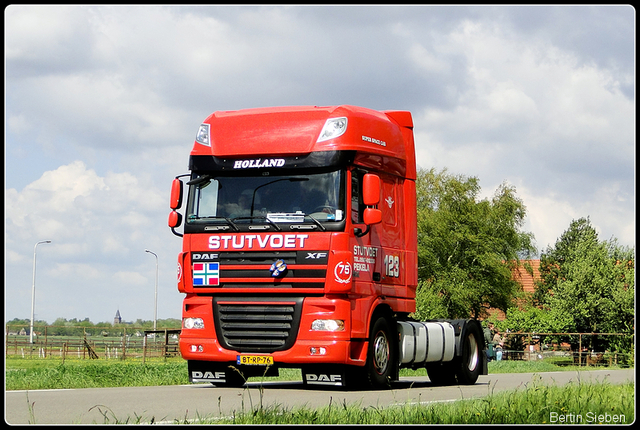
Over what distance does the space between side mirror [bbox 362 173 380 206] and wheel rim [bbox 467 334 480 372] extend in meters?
5.11

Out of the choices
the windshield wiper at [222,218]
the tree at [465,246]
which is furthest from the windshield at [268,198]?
the tree at [465,246]

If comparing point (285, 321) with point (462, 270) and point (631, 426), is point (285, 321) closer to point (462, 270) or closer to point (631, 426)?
point (631, 426)

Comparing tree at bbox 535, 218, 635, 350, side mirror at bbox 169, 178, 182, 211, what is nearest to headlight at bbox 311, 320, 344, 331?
side mirror at bbox 169, 178, 182, 211

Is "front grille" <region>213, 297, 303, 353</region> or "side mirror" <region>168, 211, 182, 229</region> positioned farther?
"side mirror" <region>168, 211, 182, 229</region>

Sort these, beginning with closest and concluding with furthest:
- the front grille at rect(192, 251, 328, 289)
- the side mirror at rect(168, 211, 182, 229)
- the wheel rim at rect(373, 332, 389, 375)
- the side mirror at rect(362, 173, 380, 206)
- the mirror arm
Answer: the front grille at rect(192, 251, 328, 289)
the side mirror at rect(362, 173, 380, 206)
the mirror arm
the side mirror at rect(168, 211, 182, 229)
the wheel rim at rect(373, 332, 389, 375)

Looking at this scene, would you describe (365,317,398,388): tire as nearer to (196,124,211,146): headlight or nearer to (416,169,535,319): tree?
(196,124,211,146): headlight

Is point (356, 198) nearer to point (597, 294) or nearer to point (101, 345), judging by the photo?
point (101, 345)

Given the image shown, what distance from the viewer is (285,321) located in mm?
13672

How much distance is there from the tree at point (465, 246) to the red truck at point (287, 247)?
43.8m

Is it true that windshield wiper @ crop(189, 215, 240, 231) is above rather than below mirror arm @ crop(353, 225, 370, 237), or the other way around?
above

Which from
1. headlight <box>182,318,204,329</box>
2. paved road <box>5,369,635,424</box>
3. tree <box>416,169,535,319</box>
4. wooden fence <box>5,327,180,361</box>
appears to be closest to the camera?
paved road <box>5,369,635,424</box>

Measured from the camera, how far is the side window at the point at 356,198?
45.1 feet

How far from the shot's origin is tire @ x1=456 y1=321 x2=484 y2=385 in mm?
17203

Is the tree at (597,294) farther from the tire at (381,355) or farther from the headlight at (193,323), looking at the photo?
the headlight at (193,323)
